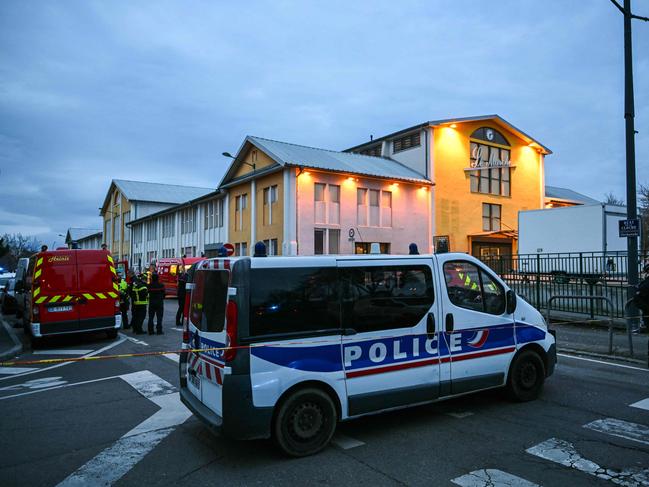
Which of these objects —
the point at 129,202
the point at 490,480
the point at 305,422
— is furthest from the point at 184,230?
the point at 490,480

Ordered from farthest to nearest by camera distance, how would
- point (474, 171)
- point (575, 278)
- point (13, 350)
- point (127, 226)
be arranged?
point (127, 226)
point (474, 171)
point (575, 278)
point (13, 350)

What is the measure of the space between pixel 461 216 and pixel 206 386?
106 feet

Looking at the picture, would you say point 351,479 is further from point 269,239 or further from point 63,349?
point 269,239

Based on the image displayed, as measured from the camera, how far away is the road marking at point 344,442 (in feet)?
16.0

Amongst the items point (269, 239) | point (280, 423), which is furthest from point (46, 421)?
point (269, 239)

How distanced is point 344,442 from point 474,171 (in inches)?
1317

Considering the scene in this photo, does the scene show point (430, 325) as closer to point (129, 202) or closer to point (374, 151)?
point (374, 151)

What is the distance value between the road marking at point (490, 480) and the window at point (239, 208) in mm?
30478

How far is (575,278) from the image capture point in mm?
14117

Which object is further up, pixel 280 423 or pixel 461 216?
pixel 461 216

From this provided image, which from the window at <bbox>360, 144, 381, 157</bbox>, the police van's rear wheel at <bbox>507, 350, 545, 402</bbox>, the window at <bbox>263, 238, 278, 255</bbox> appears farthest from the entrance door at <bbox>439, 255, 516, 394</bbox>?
the window at <bbox>360, 144, 381, 157</bbox>

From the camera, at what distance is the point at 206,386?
194 inches

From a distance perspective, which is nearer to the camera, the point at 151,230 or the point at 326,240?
the point at 326,240

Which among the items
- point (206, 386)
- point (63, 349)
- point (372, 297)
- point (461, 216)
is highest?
point (461, 216)
